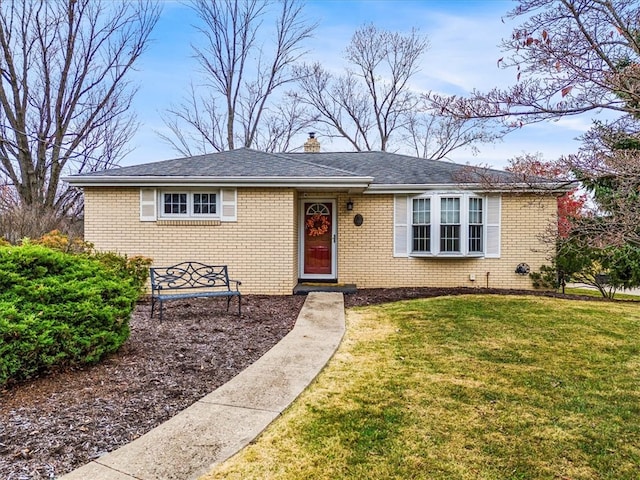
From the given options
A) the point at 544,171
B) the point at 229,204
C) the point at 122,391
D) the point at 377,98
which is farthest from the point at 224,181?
the point at 377,98

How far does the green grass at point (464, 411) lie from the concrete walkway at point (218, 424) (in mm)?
140

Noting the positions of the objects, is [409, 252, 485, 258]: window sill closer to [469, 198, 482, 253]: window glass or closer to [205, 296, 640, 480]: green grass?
[469, 198, 482, 253]: window glass

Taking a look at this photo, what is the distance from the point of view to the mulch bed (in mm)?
2555

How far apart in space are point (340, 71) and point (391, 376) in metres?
23.0

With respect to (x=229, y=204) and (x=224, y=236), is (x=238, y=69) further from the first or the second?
(x=224, y=236)

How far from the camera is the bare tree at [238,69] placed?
21.9 m

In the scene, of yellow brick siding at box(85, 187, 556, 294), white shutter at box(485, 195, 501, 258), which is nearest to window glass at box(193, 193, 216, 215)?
yellow brick siding at box(85, 187, 556, 294)

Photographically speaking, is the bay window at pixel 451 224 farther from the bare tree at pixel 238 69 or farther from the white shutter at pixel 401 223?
the bare tree at pixel 238 69

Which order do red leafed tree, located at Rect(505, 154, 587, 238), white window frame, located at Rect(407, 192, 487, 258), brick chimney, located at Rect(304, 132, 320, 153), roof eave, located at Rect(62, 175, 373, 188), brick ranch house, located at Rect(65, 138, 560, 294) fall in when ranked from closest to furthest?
1. red leafed tree, located at Rect(505, 154, 587, 238)
2. roof eave, located at Rect(62, 175, 373, 188)
3. brick ranch house, located at Rect(65, 138, 560, 294)
4. white window frame, located at Rect(407, 192, 487, 258)
5. brick chimney, located at Rect(304, 132, 320, 153)

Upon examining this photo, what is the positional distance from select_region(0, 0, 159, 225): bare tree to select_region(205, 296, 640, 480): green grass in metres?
16.1

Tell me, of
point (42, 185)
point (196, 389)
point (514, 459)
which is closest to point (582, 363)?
point (514, 459)

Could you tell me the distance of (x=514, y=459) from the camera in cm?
257

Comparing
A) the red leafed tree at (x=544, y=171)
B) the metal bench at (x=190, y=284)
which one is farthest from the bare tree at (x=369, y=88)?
the red leafed tree at (x=544, y=171)

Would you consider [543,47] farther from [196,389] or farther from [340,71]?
[340,71]
